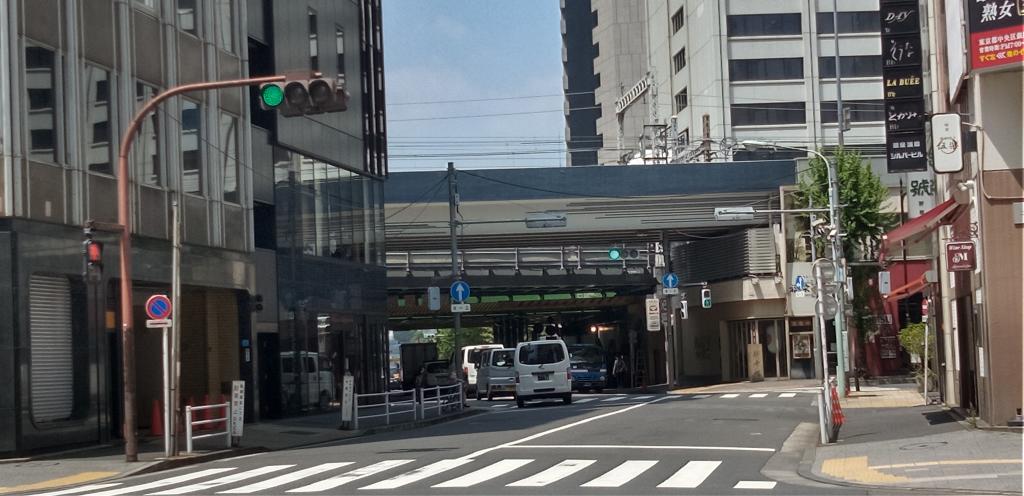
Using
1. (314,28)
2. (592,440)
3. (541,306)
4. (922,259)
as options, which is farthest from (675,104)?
(592,440)

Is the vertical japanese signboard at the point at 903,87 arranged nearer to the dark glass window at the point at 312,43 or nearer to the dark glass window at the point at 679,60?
the dark glass window at the point at 312,43

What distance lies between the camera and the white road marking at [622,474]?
1556cm

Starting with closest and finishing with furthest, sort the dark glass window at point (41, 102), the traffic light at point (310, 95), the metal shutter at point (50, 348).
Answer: the traffic light at point (310, 95) < the metal shutter at point (50, 348) < the dark glass window at point (41, 102)

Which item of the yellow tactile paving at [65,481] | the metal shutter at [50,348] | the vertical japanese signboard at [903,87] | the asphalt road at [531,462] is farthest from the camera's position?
the vertical japanese signboard at [903,87]

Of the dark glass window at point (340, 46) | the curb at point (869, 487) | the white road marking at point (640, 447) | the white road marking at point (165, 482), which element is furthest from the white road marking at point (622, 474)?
the dark glass window at point (340, 46)

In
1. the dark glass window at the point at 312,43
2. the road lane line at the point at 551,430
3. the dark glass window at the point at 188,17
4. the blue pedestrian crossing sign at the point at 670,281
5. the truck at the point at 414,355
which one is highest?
the dark glass window at the point at 312,43

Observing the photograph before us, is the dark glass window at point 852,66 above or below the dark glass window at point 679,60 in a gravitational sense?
below

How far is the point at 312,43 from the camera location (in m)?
36.2

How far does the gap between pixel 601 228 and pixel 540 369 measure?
19403 millimetres

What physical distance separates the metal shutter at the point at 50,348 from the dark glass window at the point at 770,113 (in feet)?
191

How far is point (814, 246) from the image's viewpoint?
158 feet

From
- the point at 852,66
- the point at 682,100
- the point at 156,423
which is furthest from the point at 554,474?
the point at 682,100

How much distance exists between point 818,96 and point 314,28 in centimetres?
4690

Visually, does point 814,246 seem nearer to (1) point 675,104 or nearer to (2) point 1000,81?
(2) point 1000,81
